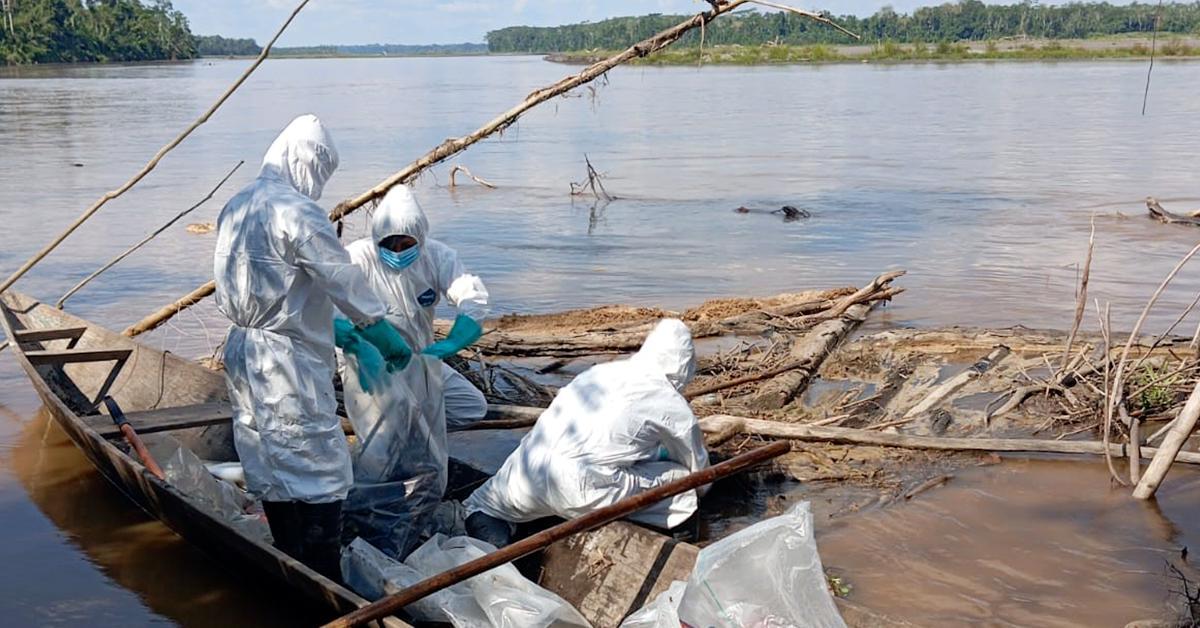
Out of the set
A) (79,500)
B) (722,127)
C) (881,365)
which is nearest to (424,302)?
(79,500)

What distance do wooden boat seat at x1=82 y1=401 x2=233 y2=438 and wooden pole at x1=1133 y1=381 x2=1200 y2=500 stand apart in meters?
4.54

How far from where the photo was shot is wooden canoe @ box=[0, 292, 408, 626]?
4.41 metres

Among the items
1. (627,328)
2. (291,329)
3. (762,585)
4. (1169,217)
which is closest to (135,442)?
(291,329)

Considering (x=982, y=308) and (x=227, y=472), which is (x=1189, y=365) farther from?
(x=227, y=472)

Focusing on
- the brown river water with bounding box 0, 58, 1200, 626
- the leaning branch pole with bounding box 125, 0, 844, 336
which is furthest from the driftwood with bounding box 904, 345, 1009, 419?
the leaning branch pole with bounding box 125, 0, 844, 336

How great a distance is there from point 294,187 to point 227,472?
1834 millimetres

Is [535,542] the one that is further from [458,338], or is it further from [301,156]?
[301,156]

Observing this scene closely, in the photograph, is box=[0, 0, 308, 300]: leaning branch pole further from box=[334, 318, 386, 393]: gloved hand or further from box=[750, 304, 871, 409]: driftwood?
box=[750, 304, 871, 409]: driftwood

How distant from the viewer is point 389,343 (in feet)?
15.2

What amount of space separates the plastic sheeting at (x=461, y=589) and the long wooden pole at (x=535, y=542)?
184 millimetres

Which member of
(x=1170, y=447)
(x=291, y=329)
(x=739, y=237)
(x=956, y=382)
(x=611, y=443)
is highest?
(x=291, y=329)

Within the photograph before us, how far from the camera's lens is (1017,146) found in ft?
87.0

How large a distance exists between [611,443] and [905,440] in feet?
7.08

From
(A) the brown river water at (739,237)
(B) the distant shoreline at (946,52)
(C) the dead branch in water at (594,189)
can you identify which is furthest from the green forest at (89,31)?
(C) the dead branch in water at (594,189)
